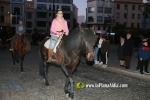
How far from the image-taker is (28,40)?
46.6ft

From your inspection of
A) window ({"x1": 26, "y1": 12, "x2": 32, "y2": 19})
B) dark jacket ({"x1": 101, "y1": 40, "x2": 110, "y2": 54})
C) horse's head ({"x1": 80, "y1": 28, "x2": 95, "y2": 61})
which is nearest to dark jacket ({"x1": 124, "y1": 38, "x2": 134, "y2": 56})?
dark jacket ({"x1": 101, "y1": 40, "x2": 110, "y2": 54})

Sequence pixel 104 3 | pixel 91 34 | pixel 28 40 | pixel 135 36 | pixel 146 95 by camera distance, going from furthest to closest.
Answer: pixel 104 3 → pixel 135 36 → pixel 28 40 → pixel 146 95 → pixel 91 34

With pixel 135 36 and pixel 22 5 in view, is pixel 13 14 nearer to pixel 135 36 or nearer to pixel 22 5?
pixel 22 5

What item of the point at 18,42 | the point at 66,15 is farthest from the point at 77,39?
the point at 66,15

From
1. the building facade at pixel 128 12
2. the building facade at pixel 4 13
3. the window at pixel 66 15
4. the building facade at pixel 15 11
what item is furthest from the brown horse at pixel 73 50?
the window at pixel 66 15

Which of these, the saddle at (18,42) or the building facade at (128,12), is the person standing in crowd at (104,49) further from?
the building facade at (128,12)

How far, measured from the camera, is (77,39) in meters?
8.20

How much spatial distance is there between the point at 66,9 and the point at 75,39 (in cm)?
9873

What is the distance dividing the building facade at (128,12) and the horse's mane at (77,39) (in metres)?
93.1

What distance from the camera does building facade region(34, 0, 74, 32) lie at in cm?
10062

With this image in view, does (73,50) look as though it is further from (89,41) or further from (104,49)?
(104,49)

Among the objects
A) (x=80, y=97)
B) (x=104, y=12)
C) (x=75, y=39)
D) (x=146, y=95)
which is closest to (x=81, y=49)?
(x=75, y=39)

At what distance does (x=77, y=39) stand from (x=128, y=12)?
95.9 metres

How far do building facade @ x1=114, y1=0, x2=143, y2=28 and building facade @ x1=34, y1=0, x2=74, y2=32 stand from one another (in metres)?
18.0
